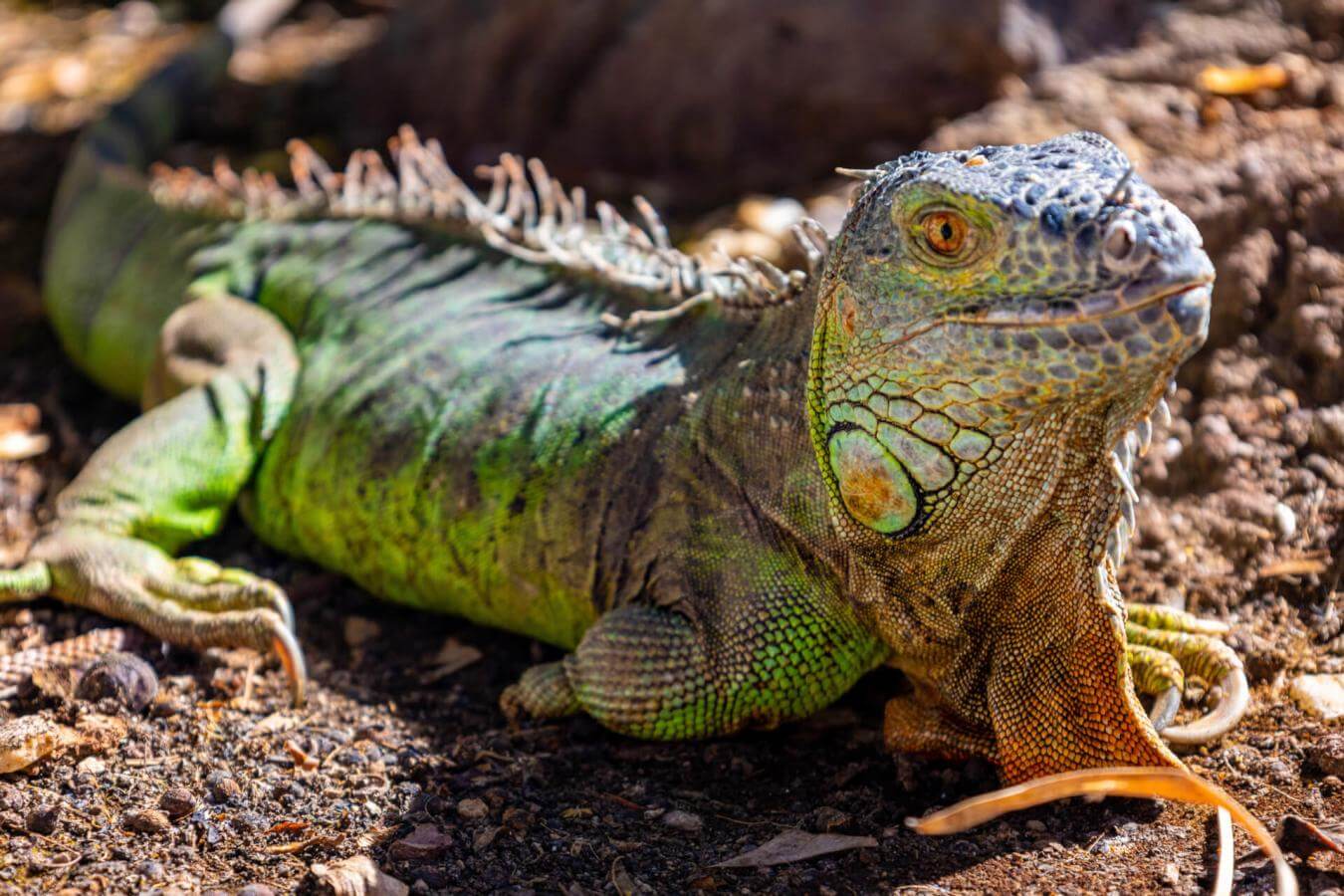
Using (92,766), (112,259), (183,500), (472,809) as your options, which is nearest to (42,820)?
(92,766)

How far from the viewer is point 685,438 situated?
3.18 meters

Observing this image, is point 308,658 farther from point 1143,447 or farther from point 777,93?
point 777,93

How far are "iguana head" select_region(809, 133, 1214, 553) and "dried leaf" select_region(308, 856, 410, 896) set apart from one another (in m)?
1.19

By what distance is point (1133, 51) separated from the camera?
542 cm

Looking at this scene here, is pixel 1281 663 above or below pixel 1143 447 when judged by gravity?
below

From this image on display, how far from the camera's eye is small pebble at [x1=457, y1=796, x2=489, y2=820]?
2.92 metres

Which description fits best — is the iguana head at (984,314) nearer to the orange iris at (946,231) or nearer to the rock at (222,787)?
the orange iris at (946,231)

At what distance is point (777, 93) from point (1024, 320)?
3861 mm

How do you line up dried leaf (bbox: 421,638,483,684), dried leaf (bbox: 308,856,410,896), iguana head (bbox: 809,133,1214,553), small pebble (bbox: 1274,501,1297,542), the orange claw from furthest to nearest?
dried leaf (bbox: 421,638,483,684) → small pebble (bbox: 1274,501,1297,542) → dried leaf (bbox: 308,856,410,896) → iguana head (bbox: 809,133,1214,553) → the orange claw

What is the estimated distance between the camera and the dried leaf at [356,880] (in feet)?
8.47

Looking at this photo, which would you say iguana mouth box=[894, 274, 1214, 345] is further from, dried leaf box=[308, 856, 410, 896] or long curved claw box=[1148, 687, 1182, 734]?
dried leaf box=[308, 856, 410, 896]

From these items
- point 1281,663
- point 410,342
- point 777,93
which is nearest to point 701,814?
point 1281,663

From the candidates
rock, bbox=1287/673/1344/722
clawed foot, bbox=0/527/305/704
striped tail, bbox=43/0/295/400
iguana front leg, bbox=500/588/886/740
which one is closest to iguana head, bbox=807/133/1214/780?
iguana front leg, bbox=500/588/886/740

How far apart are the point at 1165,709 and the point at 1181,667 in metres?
0.23
